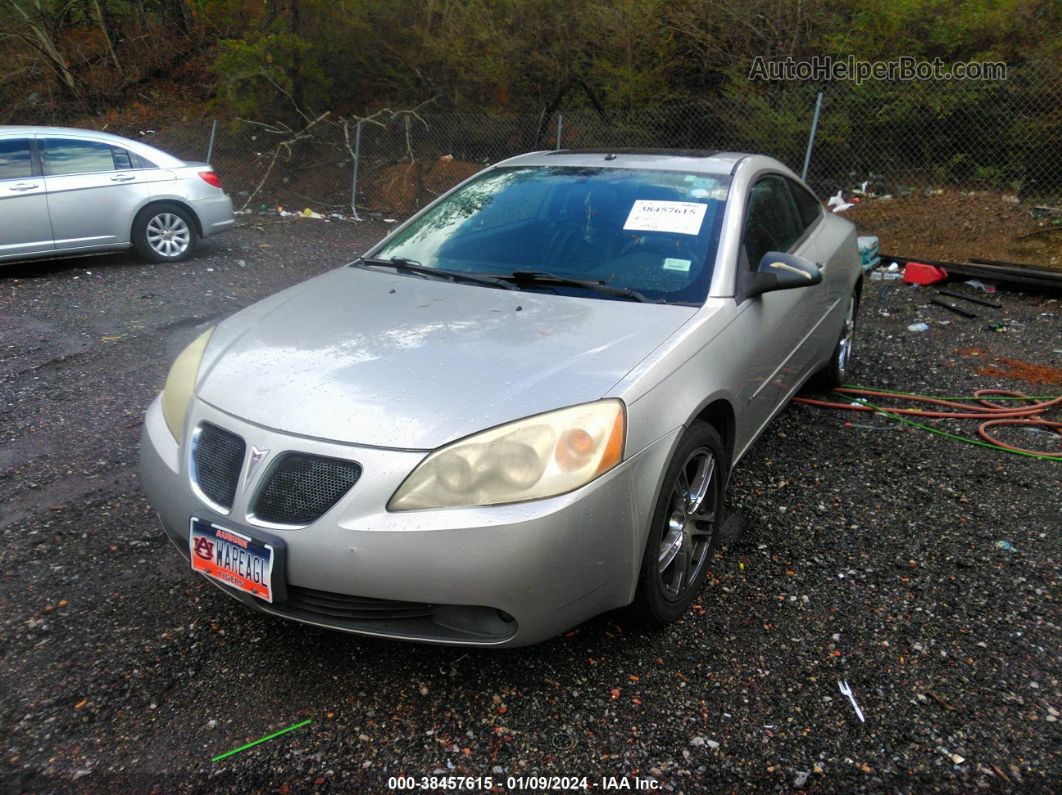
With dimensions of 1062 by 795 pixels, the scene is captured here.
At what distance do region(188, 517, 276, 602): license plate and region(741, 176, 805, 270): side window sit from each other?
2.25 m

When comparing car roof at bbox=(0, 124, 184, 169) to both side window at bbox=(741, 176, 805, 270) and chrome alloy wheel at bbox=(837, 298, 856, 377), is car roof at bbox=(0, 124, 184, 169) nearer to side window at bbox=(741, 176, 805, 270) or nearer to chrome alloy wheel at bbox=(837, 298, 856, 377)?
side window at bbox=(741, 176, 805, 270)

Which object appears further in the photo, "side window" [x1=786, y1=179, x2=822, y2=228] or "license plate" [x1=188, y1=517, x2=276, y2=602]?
"side window" [x1=786, y1=179, x2=822, y2=228]

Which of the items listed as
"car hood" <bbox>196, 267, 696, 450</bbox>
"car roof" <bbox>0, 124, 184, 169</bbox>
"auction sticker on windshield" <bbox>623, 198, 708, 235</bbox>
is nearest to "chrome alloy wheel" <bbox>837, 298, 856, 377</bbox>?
"auction sticker on windshield" <bbox>623, 198, 708, 235</bbox>

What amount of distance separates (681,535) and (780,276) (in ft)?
3.86

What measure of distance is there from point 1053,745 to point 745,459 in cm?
206

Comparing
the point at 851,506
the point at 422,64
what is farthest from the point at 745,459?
the point at 422,64

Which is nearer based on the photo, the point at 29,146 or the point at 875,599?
the point at 875,599

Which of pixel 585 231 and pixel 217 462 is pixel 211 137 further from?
pixel 217 462

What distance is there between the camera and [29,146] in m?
7.96

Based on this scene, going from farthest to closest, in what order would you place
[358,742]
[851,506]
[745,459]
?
[745,459], [851,506], [358,742]

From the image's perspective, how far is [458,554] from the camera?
7.28 feet

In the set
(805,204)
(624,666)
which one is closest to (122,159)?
(805,204)

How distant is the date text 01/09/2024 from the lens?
223cm

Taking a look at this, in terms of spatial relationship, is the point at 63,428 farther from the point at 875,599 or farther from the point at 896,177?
the point at 896,177
